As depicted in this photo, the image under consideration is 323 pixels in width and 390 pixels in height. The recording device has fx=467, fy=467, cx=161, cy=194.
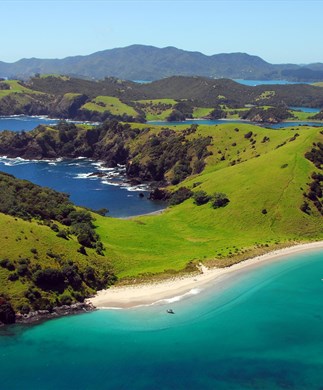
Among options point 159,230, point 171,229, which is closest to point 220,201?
point 171,229

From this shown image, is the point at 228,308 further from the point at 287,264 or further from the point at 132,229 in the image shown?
the point at 132,229

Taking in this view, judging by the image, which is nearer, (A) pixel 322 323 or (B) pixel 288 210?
(A) pixel 322 323

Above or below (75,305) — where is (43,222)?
above

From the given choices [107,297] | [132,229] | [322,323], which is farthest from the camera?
[132,229]

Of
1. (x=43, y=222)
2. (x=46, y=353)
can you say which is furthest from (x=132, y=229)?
(x=46, y=353)

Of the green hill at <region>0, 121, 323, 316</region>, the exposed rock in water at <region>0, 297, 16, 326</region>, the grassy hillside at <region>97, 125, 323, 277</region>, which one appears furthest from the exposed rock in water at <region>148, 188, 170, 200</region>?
the exposed rock in water at <region>0, 297, 16, 326</region>

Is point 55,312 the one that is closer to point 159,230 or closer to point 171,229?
point 159,230

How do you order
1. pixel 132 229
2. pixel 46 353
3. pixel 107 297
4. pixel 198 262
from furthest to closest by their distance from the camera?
1. pixel 132 229
2. pixel 198 262
3. pixel 107 297
4. pixel 46 353
